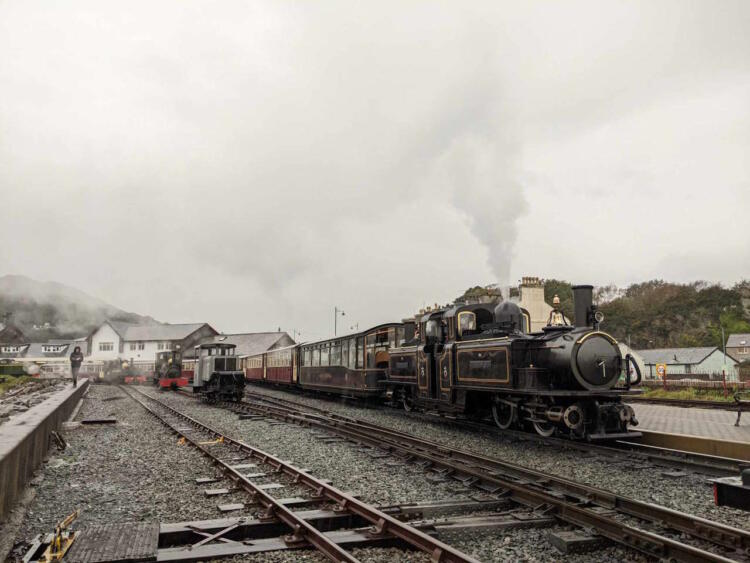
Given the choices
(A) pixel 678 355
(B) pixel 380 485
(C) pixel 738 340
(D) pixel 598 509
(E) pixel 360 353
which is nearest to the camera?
(D) pixel 598 509

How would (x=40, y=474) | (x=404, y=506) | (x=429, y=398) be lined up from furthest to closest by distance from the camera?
(x=429, y=398) < (x=40, y=474) < (x=404, y=506)

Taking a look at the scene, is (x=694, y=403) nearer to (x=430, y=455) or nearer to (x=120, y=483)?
(x=430, y=455)

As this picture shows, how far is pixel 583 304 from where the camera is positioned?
10.2m

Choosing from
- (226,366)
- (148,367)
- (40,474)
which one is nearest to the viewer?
(40,474)

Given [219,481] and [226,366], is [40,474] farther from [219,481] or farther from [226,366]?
[226,366]

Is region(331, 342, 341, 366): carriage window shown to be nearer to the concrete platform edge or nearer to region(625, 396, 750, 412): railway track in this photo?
region(625, 396, 750, 412): railway track

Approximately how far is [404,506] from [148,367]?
4398cm

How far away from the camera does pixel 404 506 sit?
223 inches

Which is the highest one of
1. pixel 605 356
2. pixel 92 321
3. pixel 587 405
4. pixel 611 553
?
pixel 92 321

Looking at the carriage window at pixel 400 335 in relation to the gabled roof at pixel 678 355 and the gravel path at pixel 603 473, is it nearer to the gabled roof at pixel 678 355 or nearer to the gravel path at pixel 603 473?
the gravel path at pixel 603 473

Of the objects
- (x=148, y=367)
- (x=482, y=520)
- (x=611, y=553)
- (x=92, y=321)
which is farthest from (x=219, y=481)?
(x=92, y=321)

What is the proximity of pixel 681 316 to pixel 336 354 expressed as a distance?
5205cm

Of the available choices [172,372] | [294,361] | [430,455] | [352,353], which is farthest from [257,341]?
[430,455]

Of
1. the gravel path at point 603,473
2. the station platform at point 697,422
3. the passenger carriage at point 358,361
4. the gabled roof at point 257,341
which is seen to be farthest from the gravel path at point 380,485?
the gabled roof at point 257,341
